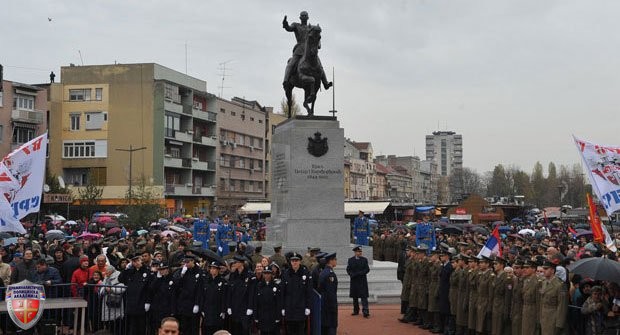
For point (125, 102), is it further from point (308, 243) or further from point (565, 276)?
point (565, 276)

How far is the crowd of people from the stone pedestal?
329cm

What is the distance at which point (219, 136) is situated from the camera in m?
82.9

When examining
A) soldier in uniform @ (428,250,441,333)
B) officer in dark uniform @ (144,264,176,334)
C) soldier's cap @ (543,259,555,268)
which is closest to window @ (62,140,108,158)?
soldier in uniform @ (428,250,441,333)

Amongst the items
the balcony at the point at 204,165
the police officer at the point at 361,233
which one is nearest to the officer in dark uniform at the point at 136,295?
the police officer at the point at 361,233

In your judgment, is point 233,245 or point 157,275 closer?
point 157,275

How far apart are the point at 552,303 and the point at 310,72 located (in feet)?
44.3

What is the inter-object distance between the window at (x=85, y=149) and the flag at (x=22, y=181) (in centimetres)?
5816

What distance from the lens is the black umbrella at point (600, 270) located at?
1030 centimetres

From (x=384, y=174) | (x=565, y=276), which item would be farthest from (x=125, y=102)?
(x=384, y=174)

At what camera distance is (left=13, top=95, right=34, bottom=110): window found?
209 ft

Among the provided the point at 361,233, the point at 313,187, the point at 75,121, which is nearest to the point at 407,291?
the point at 313,187

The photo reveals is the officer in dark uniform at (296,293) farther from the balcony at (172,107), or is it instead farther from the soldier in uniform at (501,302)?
the balcony at (172,107)

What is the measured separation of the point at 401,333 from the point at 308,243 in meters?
6.83

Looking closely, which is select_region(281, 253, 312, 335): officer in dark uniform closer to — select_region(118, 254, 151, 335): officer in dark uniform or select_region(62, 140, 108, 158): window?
select_region(118, 254, 151, 335): officer in dark uniform
